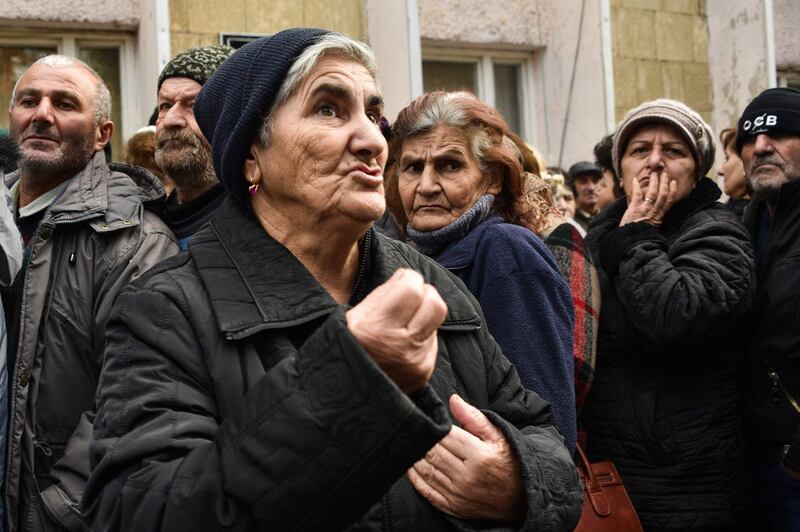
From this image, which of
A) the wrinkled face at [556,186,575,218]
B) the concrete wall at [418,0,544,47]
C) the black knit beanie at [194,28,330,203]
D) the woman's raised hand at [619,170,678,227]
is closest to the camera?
the black knit beanie at [194,28,330,203]

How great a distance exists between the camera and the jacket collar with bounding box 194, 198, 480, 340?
1.76 metres

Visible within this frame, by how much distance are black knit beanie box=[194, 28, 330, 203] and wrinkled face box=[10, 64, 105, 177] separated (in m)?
1.46

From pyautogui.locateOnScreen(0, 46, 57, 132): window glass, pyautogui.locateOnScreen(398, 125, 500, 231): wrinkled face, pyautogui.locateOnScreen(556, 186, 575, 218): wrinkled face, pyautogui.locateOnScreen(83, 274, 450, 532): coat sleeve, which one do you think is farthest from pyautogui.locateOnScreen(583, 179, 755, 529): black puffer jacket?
pyautogui.locateOnScreen(0, 46, 57, 132): window glass

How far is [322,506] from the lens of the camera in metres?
1.48

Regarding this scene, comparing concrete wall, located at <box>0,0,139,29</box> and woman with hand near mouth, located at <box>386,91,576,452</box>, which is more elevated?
concrete wall, located at <box>0,0,139,29</box>

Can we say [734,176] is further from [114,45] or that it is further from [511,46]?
[114,45]

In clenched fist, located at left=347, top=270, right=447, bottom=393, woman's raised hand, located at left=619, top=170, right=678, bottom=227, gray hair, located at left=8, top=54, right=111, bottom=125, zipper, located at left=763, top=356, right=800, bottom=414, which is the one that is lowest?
zipper, located at left=763, top=356, right=800, bottom=414

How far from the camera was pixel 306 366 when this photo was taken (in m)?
1.50

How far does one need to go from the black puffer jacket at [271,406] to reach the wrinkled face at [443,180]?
0.90 metres

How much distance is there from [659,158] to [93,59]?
4340 millimetres

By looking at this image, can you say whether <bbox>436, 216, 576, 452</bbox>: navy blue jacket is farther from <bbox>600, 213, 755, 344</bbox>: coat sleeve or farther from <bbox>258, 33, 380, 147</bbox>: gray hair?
<bbox>258, 33, 380, 147</bbox>: gray hair

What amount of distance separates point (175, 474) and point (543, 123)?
268 inches

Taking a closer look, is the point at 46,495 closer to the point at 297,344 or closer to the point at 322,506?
the point at 297,344

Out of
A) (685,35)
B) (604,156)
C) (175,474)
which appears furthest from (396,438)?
(685,35)
